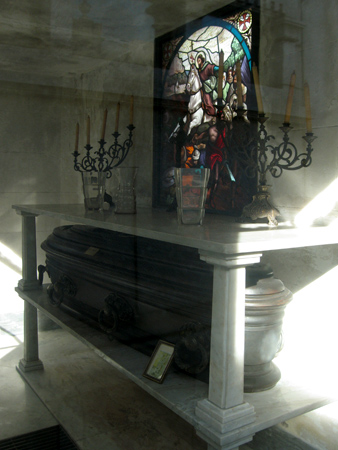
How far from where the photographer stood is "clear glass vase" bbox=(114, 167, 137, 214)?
1.93 meters

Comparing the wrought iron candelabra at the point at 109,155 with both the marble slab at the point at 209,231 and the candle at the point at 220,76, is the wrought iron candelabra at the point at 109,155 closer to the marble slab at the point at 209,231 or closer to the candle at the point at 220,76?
the marble slab at the point at 209,231

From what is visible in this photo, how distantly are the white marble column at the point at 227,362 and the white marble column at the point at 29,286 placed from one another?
58 centimetres

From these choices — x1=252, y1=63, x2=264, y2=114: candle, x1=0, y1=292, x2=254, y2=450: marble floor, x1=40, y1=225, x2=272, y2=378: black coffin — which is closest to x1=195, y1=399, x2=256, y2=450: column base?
x1=40, y1=225, x2=272, y2=378: black coffin

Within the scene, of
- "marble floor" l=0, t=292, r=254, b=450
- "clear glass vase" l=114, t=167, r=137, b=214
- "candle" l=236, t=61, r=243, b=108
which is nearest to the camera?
"marble floor" l=0, t=292, r=254, b=450

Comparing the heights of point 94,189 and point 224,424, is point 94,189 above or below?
above

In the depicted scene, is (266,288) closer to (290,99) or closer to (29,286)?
(290,99)

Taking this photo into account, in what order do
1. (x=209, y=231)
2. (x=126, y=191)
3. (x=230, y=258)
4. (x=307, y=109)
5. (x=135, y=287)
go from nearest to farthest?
(x=230, y=258)
(x=209, y=231)
(x=307, y=109)
(x=135, y=287)
(x=126, y=191)

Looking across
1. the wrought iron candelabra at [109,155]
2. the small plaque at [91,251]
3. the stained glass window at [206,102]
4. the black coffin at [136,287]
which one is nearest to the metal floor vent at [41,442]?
the black coffin at [136,287]

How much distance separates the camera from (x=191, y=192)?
1.49m

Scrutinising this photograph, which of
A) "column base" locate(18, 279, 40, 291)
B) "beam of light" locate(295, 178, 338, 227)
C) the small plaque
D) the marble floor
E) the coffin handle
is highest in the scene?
"beam of light" locate(295, 178, 338, 227)

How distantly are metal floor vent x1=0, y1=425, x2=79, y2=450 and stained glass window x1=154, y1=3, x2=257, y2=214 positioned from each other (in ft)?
3.39

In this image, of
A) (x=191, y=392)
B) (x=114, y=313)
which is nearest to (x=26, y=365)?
(x=114, y=313)

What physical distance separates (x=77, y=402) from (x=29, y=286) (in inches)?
22.9

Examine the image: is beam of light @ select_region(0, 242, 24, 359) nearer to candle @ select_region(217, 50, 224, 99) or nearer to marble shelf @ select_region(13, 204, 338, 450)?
marble shelf @ select_region(13, 204, 338, 450)
